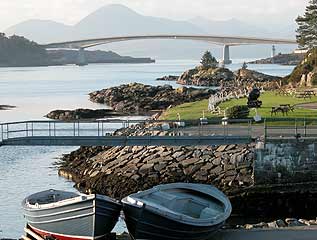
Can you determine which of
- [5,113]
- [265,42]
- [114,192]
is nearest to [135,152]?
[114,192]

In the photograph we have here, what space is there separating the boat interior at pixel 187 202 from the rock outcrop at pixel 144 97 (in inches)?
1634

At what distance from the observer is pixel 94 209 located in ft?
56.5

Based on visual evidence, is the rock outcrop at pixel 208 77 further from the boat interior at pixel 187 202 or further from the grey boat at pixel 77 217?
the grey boat at pixel 77 217

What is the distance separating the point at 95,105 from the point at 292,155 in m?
48.9

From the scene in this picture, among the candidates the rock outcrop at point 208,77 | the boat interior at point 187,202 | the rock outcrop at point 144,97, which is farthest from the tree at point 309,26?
the boat interior at point 187,202

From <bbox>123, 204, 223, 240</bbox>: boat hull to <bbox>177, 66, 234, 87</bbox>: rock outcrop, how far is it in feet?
256

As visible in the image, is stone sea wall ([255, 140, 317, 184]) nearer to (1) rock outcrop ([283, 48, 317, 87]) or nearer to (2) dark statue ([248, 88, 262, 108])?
(2) dark statue ([248, 88, 262, 108])

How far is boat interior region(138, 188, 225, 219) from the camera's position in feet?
58.9

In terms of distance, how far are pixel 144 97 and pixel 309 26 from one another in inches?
716

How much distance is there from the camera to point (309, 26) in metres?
75.5

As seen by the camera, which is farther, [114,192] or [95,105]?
[95,105]

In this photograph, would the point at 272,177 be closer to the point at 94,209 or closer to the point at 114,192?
the point at 114,192

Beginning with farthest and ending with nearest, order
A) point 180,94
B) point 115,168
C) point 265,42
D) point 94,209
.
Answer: point 265,42
point 180,94
point 115,168
point 94,209

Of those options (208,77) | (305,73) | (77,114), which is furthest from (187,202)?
(208,77)
